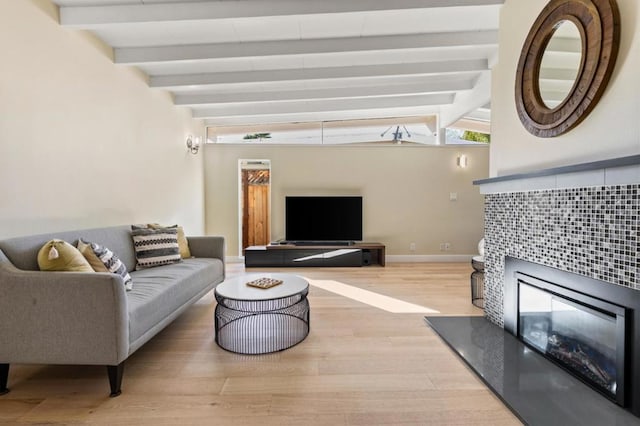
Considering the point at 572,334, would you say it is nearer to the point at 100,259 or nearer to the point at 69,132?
the point at 100,259

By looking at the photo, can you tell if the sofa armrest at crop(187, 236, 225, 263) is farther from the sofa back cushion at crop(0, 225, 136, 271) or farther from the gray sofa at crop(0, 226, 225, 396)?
the gray sofa at crop(0, 226, 225, 396)

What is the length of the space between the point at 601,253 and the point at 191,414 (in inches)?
92.1

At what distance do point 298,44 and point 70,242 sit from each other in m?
2.59

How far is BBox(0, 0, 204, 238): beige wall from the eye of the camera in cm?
211

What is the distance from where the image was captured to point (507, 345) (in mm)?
2285

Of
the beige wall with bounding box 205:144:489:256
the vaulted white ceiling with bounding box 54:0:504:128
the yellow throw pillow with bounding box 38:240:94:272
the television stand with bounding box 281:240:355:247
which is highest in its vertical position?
the vaulted white ceiling with bounding box 54:0:504:128

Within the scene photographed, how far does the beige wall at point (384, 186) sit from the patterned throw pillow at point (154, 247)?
95.9 inches

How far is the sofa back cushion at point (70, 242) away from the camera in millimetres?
1893

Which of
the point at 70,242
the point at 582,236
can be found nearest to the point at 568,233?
the point at 582,236

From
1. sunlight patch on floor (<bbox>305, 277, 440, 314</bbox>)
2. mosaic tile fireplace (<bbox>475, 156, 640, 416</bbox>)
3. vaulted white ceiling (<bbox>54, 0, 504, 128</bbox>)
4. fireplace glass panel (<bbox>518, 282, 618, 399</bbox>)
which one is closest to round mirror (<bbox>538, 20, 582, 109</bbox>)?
mosaic tile fireplace (<bbox>475, 156, 640, 416</bbox>)

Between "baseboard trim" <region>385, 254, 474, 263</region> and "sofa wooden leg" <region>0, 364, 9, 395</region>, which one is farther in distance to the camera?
"baseboard trim" <region>385, 254, 474, 263</region>

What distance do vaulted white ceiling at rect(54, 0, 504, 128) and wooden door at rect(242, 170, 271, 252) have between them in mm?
1665

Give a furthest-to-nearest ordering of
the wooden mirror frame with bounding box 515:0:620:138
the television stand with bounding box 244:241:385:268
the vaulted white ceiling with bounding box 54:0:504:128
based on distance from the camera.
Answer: the television stand with bounding box 244:241:385:268 < the vaulted white ceiling with bounding box 54:0:504:128 < the wooden mirror frame with bounding box 515:0:620:138

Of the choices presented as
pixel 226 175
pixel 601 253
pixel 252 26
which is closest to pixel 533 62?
pixel 601 253
